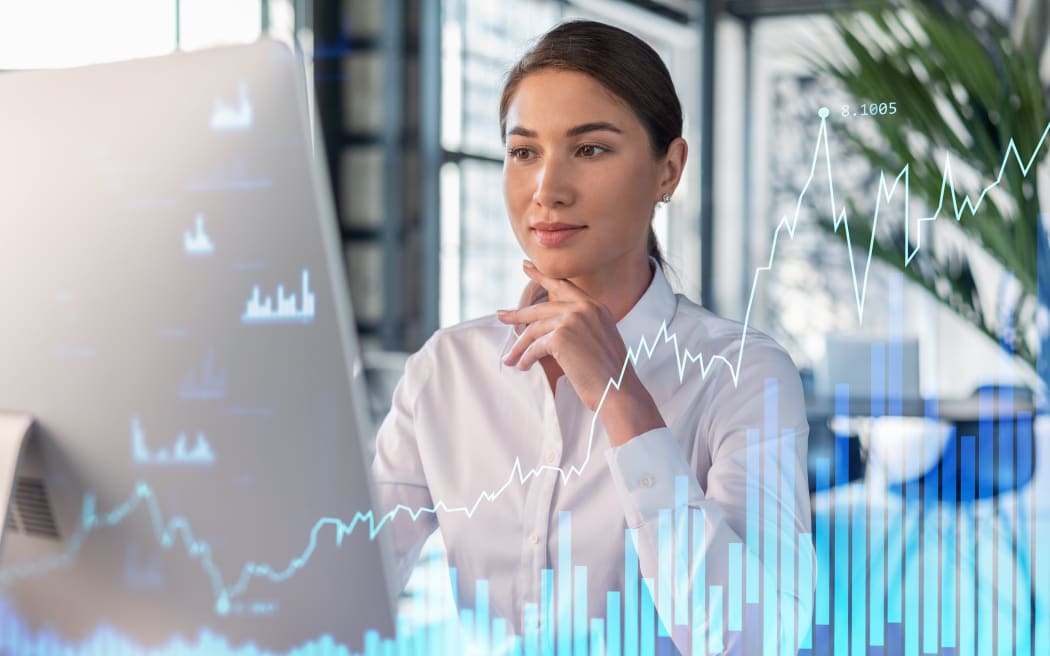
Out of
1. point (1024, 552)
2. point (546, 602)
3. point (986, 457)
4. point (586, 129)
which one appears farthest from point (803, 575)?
point (1024, 552)

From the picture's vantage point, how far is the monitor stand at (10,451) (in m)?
0.65

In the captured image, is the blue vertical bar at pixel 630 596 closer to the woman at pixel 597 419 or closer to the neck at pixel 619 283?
the woman at pixel 597 419

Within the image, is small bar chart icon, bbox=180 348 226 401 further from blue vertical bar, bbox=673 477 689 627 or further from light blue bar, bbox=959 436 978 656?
light blue bar, bbox=959 436 978 656

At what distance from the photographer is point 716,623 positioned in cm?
86

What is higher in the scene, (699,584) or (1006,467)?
(699,584)

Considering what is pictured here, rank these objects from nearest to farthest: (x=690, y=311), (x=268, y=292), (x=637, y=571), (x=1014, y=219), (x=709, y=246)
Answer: (x=268, y=292)
(x=637, y=571)
(x=690, y=311)
(x=1014, y=219)
(x=709, y=246)

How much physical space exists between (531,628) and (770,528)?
0.90ft

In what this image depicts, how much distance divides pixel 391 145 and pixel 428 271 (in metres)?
0.54

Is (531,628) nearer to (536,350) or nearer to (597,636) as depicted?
(597,636)

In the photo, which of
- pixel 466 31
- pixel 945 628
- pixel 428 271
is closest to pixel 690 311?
pixel 945 628

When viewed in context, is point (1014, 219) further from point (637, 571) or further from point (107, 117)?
point (107, 117)

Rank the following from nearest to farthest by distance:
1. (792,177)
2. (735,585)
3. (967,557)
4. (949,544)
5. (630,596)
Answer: (735,585)
(630,596)
(967,557)
(949,544)
(792,177)

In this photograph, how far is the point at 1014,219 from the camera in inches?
68.3

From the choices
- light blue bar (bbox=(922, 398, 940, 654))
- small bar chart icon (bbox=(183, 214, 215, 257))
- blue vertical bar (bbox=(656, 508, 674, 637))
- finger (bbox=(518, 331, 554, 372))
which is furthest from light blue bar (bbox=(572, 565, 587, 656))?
light blue bar (bbox=(922, 398, 940, 654))
